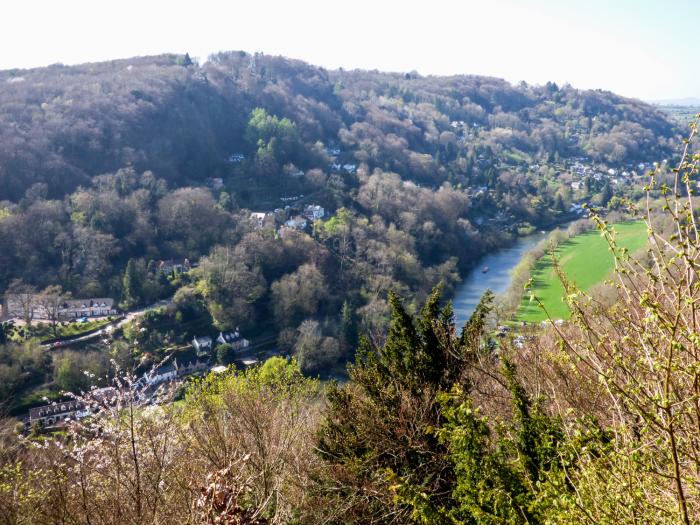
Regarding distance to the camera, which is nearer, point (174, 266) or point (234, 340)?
point (234, 340)

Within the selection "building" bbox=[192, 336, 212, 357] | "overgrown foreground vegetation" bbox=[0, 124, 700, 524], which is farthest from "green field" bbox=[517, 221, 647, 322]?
"overgrown foreground vegetation" bbox=[0, 124, 700, 524]

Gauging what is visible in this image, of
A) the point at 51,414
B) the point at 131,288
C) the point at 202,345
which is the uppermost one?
the point at 131,288

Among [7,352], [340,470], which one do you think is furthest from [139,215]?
[340,470]

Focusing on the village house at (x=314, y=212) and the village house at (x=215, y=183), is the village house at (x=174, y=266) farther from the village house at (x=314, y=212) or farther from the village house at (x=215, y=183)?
the village house at (x=215, y=183)

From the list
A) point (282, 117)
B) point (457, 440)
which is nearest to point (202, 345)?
point (457, 440)

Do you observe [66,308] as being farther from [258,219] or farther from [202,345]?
[258,219]

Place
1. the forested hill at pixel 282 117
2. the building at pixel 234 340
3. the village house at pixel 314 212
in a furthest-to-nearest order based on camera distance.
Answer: the village house at pixel 314 212 < the forested hill at pixel 282 117 < the building at pixel 234 340

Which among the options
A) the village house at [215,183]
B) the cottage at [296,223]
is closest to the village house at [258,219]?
the cottage at [296,223]
